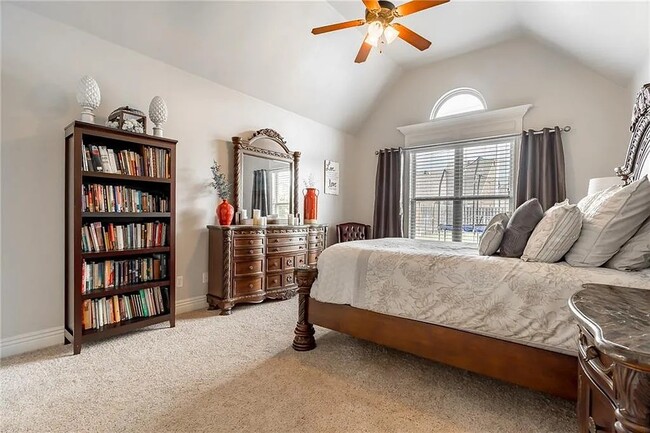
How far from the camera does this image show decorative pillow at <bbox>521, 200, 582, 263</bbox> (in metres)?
1.75

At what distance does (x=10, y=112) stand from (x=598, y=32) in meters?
5.01

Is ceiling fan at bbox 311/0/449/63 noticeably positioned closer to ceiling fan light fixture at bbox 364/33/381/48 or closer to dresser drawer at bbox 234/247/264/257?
ceiling fan light fixture at bbox 364/33/381/48

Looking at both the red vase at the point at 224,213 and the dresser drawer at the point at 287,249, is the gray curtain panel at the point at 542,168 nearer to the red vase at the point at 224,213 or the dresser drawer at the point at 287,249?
the dresser drawer at the point at 287,249

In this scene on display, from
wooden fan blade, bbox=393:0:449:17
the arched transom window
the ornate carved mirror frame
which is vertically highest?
the arched transom window

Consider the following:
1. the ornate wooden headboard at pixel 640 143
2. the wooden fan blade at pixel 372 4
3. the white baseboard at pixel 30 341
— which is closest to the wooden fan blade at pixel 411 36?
the wooden fan blade at pixel 372 4

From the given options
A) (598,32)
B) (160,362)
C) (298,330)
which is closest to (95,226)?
(160,362)

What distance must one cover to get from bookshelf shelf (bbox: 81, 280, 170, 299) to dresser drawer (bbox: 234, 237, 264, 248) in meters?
0.82

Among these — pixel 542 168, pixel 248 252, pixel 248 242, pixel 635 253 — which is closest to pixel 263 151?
pixel 248 242

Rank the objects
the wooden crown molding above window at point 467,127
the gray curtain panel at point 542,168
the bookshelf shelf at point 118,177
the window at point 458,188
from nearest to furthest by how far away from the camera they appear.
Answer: the bookshelf shelf at point 118,177, the gray curtain panel at point 542,168, the wooden crown molding above window at point 467,127, the window at point 458,188

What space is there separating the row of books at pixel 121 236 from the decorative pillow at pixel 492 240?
2751 millimetres

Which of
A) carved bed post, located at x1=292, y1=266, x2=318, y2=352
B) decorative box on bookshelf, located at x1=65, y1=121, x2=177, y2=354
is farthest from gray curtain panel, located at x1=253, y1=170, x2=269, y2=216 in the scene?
carved bed post, located at x1=292, y1=266, x2=318, y2=352

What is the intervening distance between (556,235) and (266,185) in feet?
10.7

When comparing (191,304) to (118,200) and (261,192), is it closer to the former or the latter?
(118,200)

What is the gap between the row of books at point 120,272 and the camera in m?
2.55
